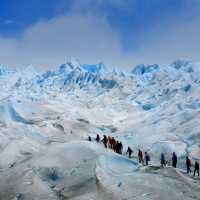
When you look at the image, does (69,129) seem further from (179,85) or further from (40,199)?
(179,85)

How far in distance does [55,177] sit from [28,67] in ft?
651

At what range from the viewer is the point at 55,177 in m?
13.1

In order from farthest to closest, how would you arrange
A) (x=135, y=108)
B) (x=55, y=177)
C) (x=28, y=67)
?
1. (x=28, y=67)
2. (x=135, y=108)
3. (x=55, y=177)

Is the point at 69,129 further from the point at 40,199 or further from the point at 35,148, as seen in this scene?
the point at 40,199

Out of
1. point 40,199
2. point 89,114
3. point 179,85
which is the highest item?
point 179,85

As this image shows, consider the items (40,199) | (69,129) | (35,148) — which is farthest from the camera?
(69,129)

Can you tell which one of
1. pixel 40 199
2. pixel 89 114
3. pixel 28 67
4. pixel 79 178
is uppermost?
pixel 28 67

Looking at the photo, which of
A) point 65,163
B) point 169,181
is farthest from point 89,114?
point 169,181

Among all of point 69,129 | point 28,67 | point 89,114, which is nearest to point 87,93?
point 89,114

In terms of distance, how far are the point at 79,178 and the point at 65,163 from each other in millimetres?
2612

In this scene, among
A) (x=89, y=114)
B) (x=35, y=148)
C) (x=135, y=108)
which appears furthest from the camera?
(x=135, y=108)

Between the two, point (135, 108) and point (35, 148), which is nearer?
point (35, 148)

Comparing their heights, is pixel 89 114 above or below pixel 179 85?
below

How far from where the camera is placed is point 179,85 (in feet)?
198
